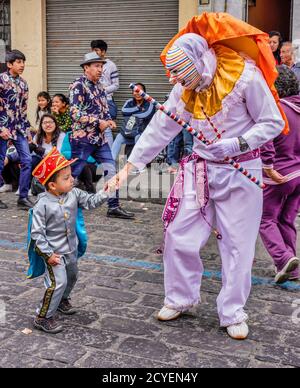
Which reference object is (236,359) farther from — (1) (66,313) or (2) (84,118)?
(2) (84,118)

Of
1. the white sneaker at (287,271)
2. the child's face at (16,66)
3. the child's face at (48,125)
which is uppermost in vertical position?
the child's face at (16,66)

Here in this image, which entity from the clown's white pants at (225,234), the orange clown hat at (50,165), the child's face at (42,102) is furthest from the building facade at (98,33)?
the orange clown hat at (50,165)

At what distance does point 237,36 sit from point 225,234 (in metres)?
1.27

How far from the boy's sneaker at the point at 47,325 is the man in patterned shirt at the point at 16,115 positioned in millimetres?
4074

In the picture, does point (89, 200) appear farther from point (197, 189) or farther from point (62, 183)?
point (197, 189)

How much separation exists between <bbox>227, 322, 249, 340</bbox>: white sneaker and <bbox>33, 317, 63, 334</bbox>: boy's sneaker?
43.9 inches

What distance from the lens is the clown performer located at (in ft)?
12.9

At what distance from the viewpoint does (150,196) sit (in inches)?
351

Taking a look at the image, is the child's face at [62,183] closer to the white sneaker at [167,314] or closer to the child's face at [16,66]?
the white sneaker at [167,314]

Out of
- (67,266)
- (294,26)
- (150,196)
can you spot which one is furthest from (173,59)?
(294,26)

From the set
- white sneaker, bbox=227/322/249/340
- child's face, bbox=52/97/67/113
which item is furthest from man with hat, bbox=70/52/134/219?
white sneaker, bbox=227/322/249/340

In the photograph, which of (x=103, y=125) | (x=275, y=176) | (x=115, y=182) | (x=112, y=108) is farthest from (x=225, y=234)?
(x=112, y=108)

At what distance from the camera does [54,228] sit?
13.6 ft

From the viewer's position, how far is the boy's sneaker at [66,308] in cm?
445
